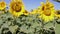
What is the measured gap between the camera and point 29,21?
8.63 feet

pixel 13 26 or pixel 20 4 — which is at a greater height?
pixel 20 4

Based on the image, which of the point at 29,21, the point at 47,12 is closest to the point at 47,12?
the point at 47,12

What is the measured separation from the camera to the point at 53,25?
258cm

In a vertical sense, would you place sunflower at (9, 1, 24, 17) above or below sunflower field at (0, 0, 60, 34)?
above

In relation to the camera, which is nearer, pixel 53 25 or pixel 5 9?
pixel 53 25

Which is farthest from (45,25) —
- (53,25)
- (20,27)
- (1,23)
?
(1,23)

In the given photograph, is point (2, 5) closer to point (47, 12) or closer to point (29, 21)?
point (29, 21)

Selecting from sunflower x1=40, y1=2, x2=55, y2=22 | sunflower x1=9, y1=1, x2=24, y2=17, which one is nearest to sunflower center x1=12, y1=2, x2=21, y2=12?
sunflower x1=9, y1=1, x2=24, y2=17

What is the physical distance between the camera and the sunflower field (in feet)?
8.06

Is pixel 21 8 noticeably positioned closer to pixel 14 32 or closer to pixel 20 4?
pixel 20 4

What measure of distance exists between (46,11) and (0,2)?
2.19 feet

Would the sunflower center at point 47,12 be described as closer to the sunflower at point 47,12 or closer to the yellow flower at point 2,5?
the sunflower at point 47,12

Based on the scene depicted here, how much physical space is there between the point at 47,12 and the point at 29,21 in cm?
30

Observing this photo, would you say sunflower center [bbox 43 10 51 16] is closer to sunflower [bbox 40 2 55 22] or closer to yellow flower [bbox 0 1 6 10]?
sunflower [bbox 40 2 55 22]
